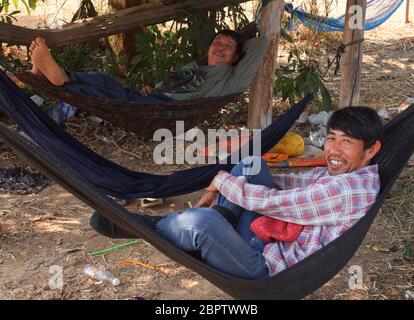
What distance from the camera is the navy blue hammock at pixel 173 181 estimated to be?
1.70 metres

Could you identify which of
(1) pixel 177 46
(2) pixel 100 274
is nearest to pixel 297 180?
(2) pixel 100 274

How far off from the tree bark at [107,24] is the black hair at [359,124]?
5.34 feet

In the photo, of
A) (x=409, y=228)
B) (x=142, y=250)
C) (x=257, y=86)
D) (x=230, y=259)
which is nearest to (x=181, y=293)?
(x=142, y=250)

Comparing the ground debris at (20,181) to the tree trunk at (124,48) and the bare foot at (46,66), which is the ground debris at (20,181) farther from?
the tree trunk at (124,48)

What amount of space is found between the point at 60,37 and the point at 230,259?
5.78 feet

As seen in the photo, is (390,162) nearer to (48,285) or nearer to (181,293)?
(181,293)

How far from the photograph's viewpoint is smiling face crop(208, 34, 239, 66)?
3.38 metres

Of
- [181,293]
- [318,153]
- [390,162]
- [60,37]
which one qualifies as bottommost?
[181,293]

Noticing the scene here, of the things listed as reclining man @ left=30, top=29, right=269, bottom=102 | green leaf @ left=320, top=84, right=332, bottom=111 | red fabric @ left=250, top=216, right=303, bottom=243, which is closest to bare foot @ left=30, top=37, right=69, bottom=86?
reclining man @ left=30, top=29, right=269, bottom=102

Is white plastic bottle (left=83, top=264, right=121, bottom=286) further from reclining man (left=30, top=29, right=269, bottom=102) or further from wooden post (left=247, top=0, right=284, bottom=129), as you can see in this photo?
wooden post (left=247, top=0, right=284, bottom=129)

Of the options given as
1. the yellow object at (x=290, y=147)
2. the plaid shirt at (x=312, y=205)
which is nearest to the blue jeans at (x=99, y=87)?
the yellow object at (x=290, y=147)

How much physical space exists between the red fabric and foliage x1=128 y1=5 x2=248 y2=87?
185cm

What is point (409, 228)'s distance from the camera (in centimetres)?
278

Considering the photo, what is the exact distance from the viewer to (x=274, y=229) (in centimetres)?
190
